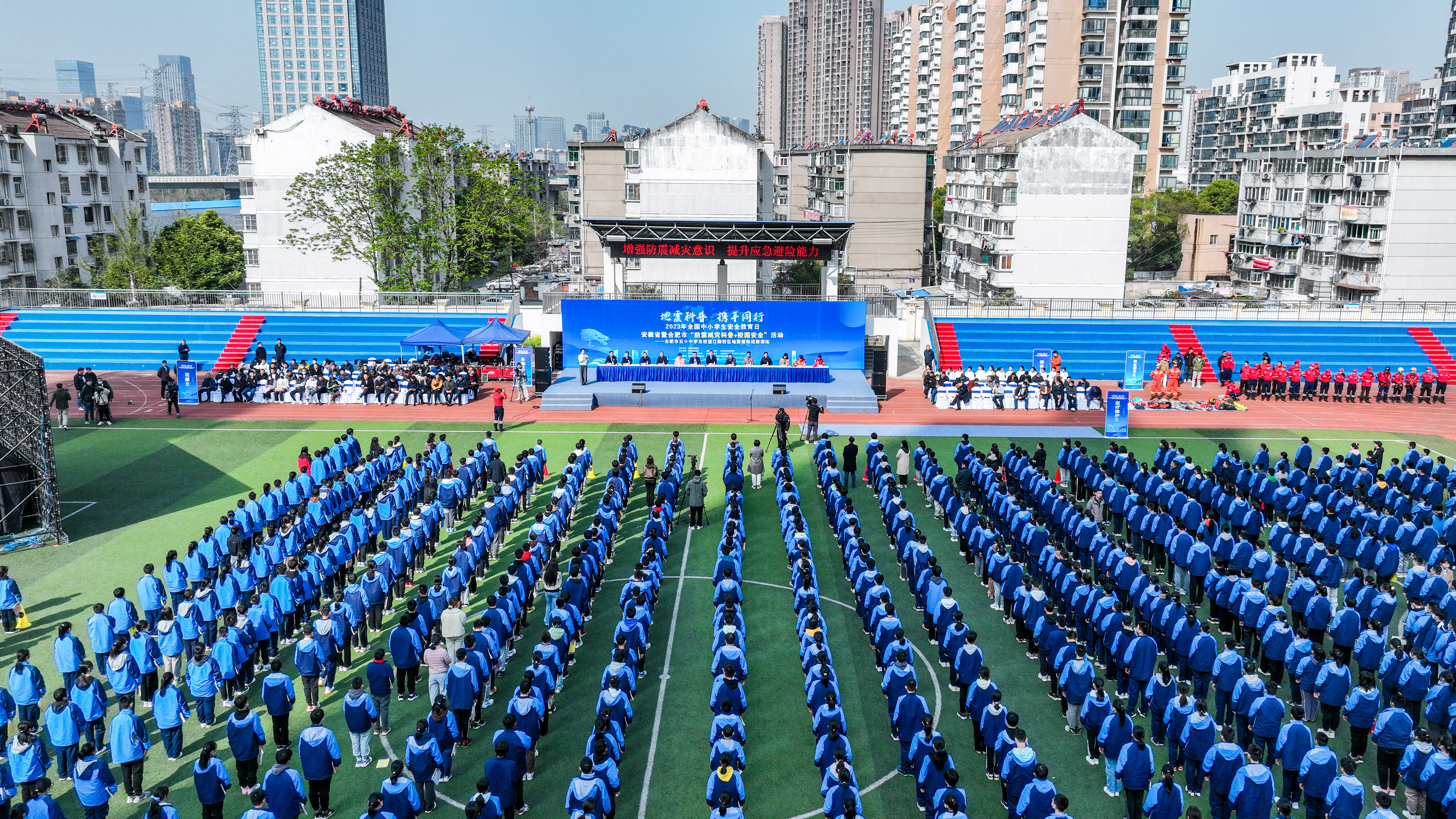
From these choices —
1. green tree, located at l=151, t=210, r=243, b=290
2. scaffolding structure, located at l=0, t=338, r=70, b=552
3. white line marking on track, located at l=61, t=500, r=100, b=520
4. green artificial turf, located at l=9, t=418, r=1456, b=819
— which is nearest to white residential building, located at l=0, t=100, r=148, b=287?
green tree, located at l=151, t=210, r=243, b=290

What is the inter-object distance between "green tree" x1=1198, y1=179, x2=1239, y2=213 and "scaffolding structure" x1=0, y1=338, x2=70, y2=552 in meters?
82.6

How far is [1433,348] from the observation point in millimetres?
38312

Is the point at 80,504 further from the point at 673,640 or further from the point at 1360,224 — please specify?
the point at 1360,224

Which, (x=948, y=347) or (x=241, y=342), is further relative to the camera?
(x=241, y=342)

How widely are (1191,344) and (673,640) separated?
98.4 ft

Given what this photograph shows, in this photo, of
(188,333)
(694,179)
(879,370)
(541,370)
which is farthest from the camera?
(694,179)

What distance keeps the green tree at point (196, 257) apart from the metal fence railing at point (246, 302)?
21504mm

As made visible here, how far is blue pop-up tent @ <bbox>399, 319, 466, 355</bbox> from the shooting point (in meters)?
33.7

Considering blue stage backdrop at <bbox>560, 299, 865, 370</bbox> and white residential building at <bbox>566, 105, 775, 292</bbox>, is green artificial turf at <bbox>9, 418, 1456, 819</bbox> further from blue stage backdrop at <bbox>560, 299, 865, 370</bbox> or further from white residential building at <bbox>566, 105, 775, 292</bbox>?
white residential building at <bbox>566, 105, 775, 292</bbox>

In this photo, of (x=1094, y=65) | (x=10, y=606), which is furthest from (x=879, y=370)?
(x=1094, y=65)

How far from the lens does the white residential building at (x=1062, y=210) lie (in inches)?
2111

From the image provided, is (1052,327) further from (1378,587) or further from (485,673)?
(485,673)

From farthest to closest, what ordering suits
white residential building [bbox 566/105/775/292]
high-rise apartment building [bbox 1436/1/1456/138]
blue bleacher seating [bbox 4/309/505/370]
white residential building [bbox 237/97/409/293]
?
high-rise apartment building [bbox 1436/1/1456/138], white residential building [bbox 566/105/775/292], white residential building [bbox 237/97/409/293], blue bleacher seating [bbox 4/309/505/370]

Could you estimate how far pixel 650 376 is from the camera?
3369cm
